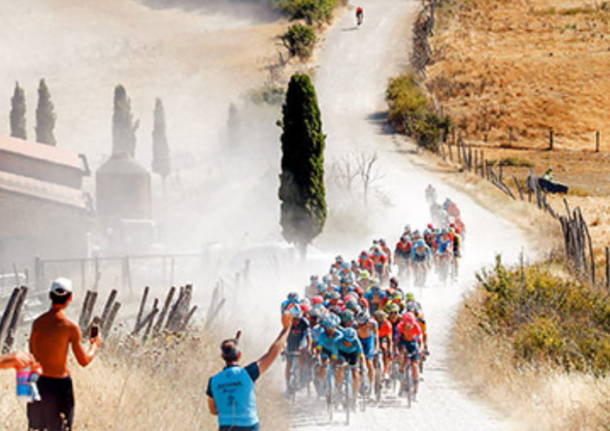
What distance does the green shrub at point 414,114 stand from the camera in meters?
70.1

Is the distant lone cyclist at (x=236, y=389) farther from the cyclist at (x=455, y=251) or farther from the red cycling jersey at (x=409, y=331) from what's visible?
the cyclist at (x=455, y=251)

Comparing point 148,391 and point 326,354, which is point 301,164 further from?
point 148,391

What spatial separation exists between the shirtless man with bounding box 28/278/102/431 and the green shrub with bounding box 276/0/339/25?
8946 centimetres

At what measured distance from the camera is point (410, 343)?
812 inches

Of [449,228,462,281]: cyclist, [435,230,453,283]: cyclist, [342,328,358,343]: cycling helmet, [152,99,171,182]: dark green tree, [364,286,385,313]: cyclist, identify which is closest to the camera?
[342,328,358,343]: cycling helmet

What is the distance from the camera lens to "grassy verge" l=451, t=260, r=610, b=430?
61.5 feet

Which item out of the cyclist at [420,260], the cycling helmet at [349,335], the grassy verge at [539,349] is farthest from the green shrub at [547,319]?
the cycling helmet at [349,335]

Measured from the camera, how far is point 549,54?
9738cm

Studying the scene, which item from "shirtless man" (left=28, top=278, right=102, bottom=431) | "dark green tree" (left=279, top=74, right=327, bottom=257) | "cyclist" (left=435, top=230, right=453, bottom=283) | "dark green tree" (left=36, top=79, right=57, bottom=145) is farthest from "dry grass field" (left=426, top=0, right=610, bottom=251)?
"shirtless man" (left=28, top=278, right=102, bottom=431)

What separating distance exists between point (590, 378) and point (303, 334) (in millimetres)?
4767

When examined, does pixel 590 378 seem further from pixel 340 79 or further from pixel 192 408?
pixel 340 79

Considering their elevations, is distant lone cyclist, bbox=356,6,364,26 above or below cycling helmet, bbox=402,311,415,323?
above

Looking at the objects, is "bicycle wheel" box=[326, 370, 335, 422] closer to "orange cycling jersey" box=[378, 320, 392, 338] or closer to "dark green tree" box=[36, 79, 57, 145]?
"orange cycling jersey" box=[378, 320, 392, 338]

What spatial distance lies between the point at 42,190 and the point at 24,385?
4310 cm
